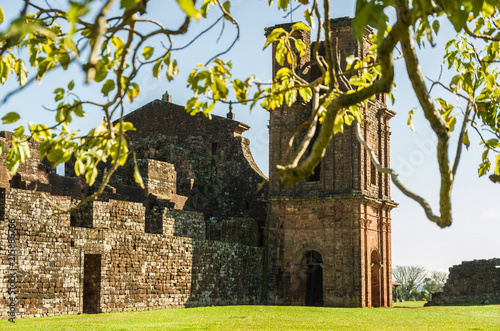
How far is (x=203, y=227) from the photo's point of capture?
23.0 meters

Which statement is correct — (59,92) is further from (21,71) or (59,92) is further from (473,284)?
(473,284)

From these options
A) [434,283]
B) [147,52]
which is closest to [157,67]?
[147,52]

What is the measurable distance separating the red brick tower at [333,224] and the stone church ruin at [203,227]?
39mm

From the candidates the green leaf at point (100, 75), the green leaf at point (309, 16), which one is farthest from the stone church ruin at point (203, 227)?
the green leaf at point (100, 75)

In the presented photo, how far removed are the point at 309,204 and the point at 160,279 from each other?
722 centimetres

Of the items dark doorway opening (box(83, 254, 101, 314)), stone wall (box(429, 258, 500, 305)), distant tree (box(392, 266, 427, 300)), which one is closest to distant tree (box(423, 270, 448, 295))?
distant tree (box(392, 266, 427, 300))

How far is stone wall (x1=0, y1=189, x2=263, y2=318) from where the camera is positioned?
50.2ft

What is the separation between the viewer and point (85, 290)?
17391 millimetres

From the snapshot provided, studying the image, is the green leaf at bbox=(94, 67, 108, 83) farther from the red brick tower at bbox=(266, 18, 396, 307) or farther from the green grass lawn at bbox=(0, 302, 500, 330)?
the red brick tower at bbox=(266, 18, 396, 307)

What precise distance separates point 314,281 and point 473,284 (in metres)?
6.81

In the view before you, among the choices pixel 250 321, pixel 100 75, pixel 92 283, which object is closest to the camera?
pixel 100 75

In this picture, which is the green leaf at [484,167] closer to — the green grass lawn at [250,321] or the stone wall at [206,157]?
the green grass lawn at [250,321]

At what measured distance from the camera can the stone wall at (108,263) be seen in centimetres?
1531

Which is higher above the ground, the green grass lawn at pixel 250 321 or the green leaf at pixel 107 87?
the green leaf at pixel 107 87
